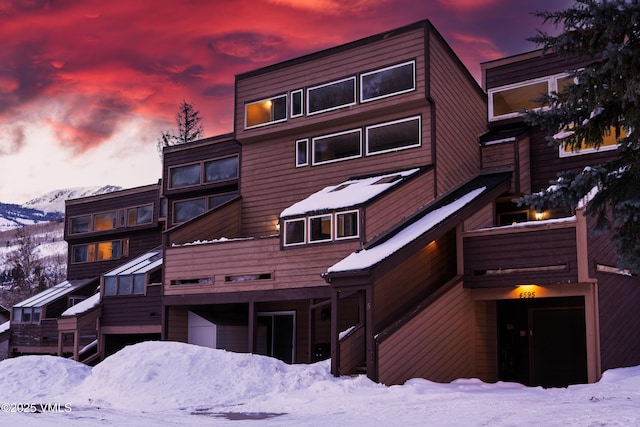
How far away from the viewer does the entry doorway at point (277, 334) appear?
25.0m

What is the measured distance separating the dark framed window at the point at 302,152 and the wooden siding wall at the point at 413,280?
22.4ft

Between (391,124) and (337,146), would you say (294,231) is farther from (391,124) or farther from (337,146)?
(391,124)

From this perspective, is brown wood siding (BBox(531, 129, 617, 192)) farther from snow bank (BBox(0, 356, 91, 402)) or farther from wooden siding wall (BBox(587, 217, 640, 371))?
snow bank (BBox(0, 356, 91, 402))

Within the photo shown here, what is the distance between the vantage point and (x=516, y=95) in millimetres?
26031

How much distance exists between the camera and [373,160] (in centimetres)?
2366

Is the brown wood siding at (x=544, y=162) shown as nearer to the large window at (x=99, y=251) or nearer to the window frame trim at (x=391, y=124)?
the window frame trim at (x=391, y=124)

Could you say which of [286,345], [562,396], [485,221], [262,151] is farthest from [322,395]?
[262,151]

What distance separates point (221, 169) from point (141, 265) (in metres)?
5.10

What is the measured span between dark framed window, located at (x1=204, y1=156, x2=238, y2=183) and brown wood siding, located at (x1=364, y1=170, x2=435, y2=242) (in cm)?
951

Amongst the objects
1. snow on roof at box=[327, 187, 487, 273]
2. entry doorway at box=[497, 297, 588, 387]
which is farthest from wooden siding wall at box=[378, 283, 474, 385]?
entry doorway at box=[497, 297, 588, 387]

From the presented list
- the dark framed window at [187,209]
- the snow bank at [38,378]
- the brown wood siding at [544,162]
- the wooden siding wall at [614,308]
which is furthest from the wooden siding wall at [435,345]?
the dark framed window at [187,209]

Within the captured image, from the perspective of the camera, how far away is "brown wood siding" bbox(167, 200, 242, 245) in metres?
25.2

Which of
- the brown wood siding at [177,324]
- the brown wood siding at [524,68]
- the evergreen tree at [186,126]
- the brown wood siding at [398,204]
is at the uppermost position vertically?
the evergreen tree at [186,126]

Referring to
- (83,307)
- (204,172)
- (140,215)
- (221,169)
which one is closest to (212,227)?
(221,169)
